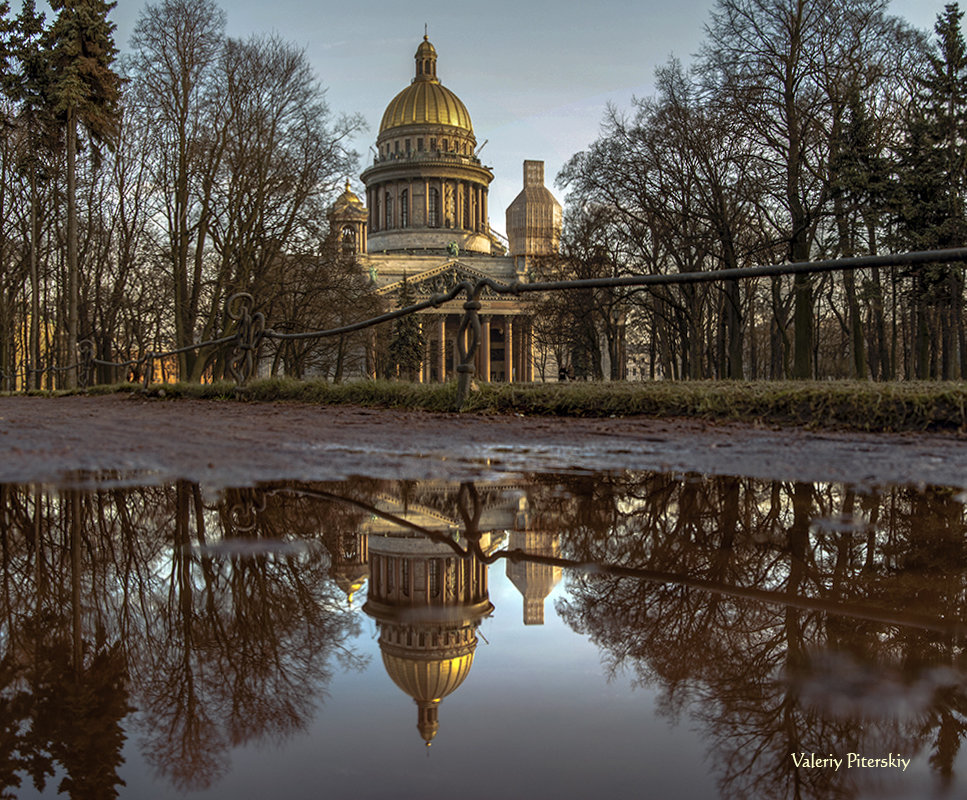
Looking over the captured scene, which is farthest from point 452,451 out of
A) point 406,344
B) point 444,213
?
point 444,213

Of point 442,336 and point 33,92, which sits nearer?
point 33,92

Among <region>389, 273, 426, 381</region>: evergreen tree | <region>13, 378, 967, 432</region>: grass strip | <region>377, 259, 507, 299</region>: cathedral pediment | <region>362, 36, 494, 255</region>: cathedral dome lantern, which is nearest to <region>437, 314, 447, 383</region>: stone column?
<region>377, 259, 507, 299</region>: cathedral pediment

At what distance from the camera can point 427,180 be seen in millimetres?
82938

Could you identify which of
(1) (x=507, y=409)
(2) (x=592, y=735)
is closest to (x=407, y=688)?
(2) (x=592, y=735)

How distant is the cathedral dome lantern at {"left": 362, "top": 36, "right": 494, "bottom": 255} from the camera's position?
8262cm

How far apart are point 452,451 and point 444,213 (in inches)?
3219

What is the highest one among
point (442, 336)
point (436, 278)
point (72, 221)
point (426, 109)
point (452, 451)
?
point (426, 109)

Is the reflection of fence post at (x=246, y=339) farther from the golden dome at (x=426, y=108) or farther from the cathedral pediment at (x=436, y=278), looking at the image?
the golden dome at (x=426, y=108)

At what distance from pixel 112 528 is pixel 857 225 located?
903 inches

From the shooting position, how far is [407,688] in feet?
3.69

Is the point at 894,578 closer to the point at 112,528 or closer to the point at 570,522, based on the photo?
the point at 570,522

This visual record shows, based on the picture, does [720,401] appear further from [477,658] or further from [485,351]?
[485,351]

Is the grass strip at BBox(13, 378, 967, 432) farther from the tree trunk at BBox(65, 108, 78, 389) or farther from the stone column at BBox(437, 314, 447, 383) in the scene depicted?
the stone column at BBox(437, 314, 447, 383)

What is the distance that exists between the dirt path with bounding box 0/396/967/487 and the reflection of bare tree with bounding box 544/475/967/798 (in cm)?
75
